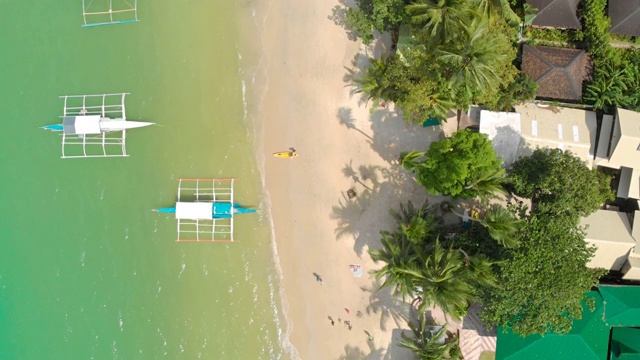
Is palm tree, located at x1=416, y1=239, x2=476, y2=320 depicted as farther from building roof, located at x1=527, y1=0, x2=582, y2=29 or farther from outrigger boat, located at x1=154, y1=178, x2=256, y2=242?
building roof, located at x1=527, y1=0, x2=582, y2=29

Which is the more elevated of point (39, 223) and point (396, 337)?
point (39, 223)

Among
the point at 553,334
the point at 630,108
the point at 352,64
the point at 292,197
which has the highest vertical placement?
the point at 352,64

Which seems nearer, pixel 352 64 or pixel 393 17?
pixel 393 17

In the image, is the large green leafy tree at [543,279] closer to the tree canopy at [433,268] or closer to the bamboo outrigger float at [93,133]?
the tree canopy at [433,268]

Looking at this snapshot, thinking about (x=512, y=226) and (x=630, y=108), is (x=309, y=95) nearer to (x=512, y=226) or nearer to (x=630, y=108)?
(x=512, y=226)

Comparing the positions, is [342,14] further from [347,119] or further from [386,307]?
[386,307]

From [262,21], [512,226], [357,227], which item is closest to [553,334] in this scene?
[512,226]
